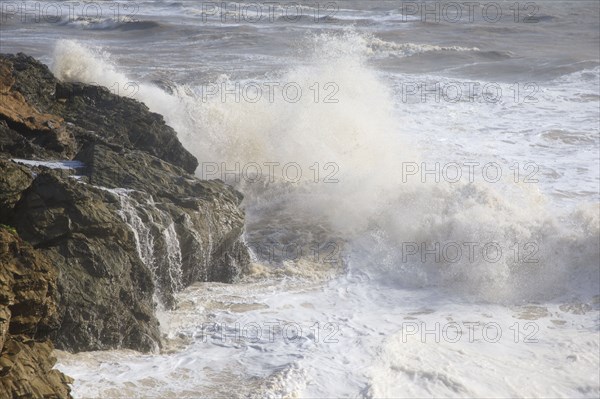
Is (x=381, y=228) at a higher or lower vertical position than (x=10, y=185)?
lower

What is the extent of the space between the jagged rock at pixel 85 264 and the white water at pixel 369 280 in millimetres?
219

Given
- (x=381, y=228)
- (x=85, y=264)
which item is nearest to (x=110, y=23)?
(x=381, y=228)

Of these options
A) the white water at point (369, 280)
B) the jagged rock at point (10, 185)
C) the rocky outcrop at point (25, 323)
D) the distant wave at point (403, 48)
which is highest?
the distant wave at point (403, 48)

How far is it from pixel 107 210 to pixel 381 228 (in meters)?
4.39

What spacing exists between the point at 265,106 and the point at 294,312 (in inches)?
268

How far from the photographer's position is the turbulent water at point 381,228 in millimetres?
7156

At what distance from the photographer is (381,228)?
1088 centimetres

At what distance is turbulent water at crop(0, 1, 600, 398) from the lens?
7.16 metres

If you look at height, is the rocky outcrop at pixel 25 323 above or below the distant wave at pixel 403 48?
below

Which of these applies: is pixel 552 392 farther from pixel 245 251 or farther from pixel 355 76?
pixel 355 76

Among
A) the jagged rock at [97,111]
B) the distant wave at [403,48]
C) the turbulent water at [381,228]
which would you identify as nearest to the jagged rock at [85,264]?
the turbulent water at [381,228]

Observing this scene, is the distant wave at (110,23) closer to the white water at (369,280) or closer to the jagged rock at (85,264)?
the white water at (369,280)

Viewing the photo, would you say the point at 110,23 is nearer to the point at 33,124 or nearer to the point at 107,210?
the point at 33,124

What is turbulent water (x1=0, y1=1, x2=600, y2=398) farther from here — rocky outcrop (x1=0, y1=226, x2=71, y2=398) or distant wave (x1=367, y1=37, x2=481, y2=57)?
distant wave (x1=367, y1=37, x2=481, y2=57)
